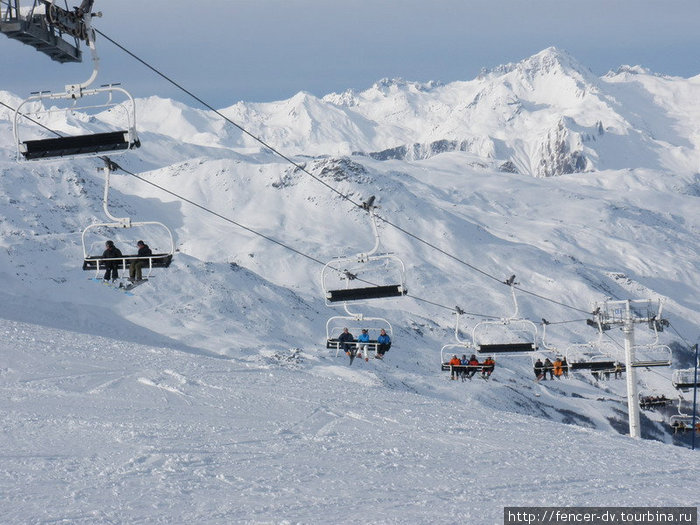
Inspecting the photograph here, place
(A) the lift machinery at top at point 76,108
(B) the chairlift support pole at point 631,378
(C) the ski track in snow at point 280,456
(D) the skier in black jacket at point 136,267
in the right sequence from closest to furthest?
(A) the lift machinery at top at point 76,108 < (C) the ski track in snow at point 280,456 < (D) the skier in black jacket at point 136,267 < (B) the chairlift support pole at point 631,378

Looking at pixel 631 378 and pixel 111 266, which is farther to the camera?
pixel 631 378

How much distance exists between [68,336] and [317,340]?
63.3 meters

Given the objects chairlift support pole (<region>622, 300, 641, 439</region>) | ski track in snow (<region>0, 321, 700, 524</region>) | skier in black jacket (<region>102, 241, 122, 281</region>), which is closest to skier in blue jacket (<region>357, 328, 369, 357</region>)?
ski track in snow (<region>0, 321, 700, 524</region>)

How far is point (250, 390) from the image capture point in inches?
1351

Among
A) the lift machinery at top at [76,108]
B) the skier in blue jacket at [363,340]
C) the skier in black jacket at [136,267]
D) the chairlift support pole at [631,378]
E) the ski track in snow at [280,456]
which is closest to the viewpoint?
the lift machinery at top at [76,108]

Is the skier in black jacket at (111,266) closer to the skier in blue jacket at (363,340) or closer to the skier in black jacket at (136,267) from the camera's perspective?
the skier in black jacket at (136,267)

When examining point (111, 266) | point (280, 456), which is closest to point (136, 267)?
point (111, 266)

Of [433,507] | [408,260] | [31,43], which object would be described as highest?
[408,260]

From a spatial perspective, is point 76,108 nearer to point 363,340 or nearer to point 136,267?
point 136,267

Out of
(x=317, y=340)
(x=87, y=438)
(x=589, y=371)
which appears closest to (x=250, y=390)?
(x=87, y=438)

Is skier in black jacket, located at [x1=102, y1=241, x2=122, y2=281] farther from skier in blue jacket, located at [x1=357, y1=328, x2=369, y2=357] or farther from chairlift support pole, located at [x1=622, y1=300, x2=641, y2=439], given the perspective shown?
chairlift support pole, located at [x1=622, y1=300, x2=641, y2=439]

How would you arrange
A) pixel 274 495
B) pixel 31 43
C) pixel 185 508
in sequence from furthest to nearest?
pixel 274 495 → pixel 185 508 → pixel 31 43

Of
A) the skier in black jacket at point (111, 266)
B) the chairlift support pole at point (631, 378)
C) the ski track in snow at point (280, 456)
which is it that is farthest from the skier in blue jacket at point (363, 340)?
the chairlift support pole at point (631, 378)

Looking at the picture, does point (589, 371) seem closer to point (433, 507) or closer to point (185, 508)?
point (433, 507)
